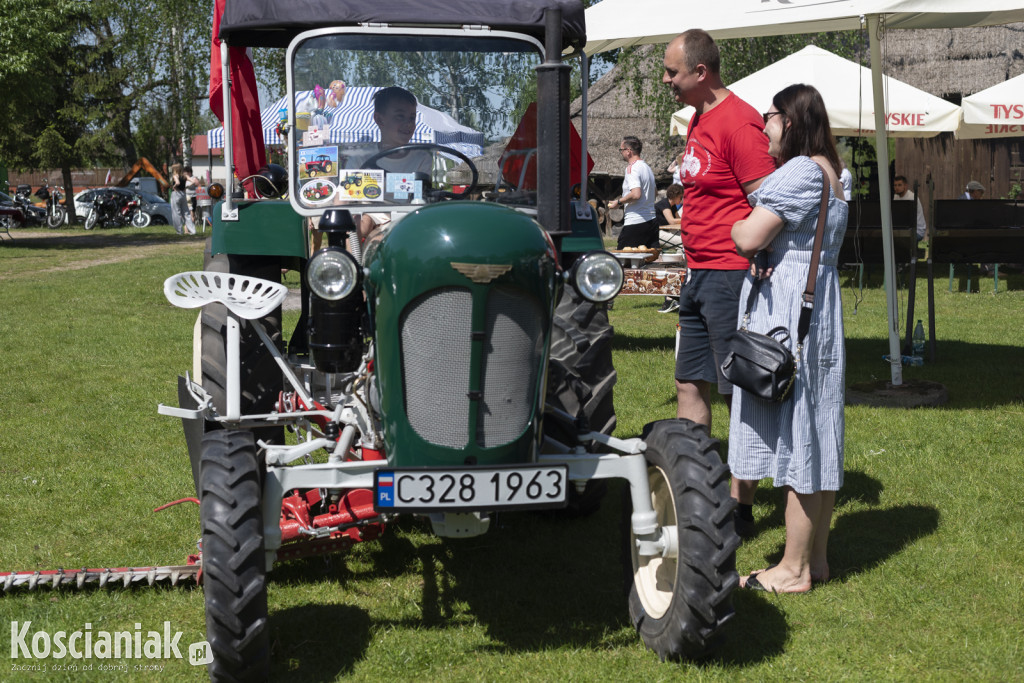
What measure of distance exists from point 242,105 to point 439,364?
2.69 m

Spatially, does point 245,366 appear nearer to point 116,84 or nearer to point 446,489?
point 446,489

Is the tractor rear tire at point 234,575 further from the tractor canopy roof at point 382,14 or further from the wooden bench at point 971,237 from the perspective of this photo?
the wooden bench at point 971,237

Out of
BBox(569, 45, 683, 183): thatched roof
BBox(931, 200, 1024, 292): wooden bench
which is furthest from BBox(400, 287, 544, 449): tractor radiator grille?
BBox(569, 45, 683, 183): thatched roof

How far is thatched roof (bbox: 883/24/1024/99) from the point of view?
24250mm

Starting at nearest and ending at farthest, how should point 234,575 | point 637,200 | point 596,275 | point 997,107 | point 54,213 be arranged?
point 234,575
point 596,275
point 637,200
point 997,107
point 54,213

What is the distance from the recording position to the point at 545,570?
4.47 meters

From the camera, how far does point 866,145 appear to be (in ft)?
71.1

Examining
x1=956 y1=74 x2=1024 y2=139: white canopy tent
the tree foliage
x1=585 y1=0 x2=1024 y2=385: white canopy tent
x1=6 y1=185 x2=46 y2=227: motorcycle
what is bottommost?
x1=585 y1=0 x2=1024 y2=385: white canopy tent

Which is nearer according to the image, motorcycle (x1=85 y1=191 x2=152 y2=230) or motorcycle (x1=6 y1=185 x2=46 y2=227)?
motorcycle (x1=6 y1=185 x2=46 y2=227)

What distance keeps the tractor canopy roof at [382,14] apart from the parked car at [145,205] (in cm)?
3302

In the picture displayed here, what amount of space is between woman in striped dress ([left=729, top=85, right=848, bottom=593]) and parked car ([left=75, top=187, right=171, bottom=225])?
3451cm

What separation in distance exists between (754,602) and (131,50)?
43.4 metres

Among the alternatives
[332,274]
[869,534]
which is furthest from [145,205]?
[332,274]

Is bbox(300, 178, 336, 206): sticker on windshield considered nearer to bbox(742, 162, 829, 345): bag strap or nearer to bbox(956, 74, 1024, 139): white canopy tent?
bbox(742, 162, 829, 345): bag strap
